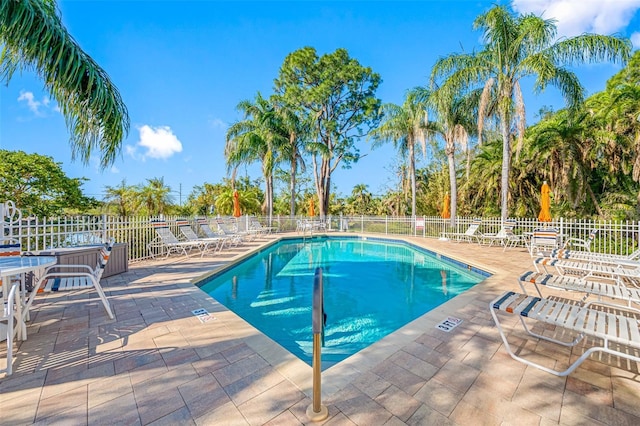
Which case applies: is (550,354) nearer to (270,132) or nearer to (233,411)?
(233,411)

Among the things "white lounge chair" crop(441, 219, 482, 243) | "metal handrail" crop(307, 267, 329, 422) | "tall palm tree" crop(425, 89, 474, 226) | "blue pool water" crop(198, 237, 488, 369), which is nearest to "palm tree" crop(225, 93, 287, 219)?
"blue pool water" crop(198, 237, 488, 369)

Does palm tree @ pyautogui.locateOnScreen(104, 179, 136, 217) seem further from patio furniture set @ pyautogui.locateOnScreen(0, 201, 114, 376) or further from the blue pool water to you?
patio furniture set @ pyautogui.locateOnScreen(0, 201, 114, 376)

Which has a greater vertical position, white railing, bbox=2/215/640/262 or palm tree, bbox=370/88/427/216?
palm tree, bbox=370/88/427/216

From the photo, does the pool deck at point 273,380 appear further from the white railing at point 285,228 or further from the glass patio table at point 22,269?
the white railing at point 285,228

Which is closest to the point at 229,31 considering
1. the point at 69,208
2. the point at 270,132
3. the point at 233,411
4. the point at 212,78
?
the point at 212,78

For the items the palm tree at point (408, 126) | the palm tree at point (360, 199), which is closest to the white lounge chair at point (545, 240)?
the palm tree at point (408, 126)

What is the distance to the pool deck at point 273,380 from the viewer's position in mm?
1800

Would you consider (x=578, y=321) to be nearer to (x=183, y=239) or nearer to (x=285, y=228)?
(x=183, y=239)

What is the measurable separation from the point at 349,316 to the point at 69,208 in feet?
46.1

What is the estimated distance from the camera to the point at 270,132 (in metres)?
17.6

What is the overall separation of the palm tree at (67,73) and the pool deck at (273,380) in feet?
10.1

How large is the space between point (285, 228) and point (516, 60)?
14.1 m

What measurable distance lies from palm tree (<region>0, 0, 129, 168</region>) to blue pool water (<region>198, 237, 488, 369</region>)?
3.33 meters

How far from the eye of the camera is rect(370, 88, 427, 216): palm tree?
1489 cm
